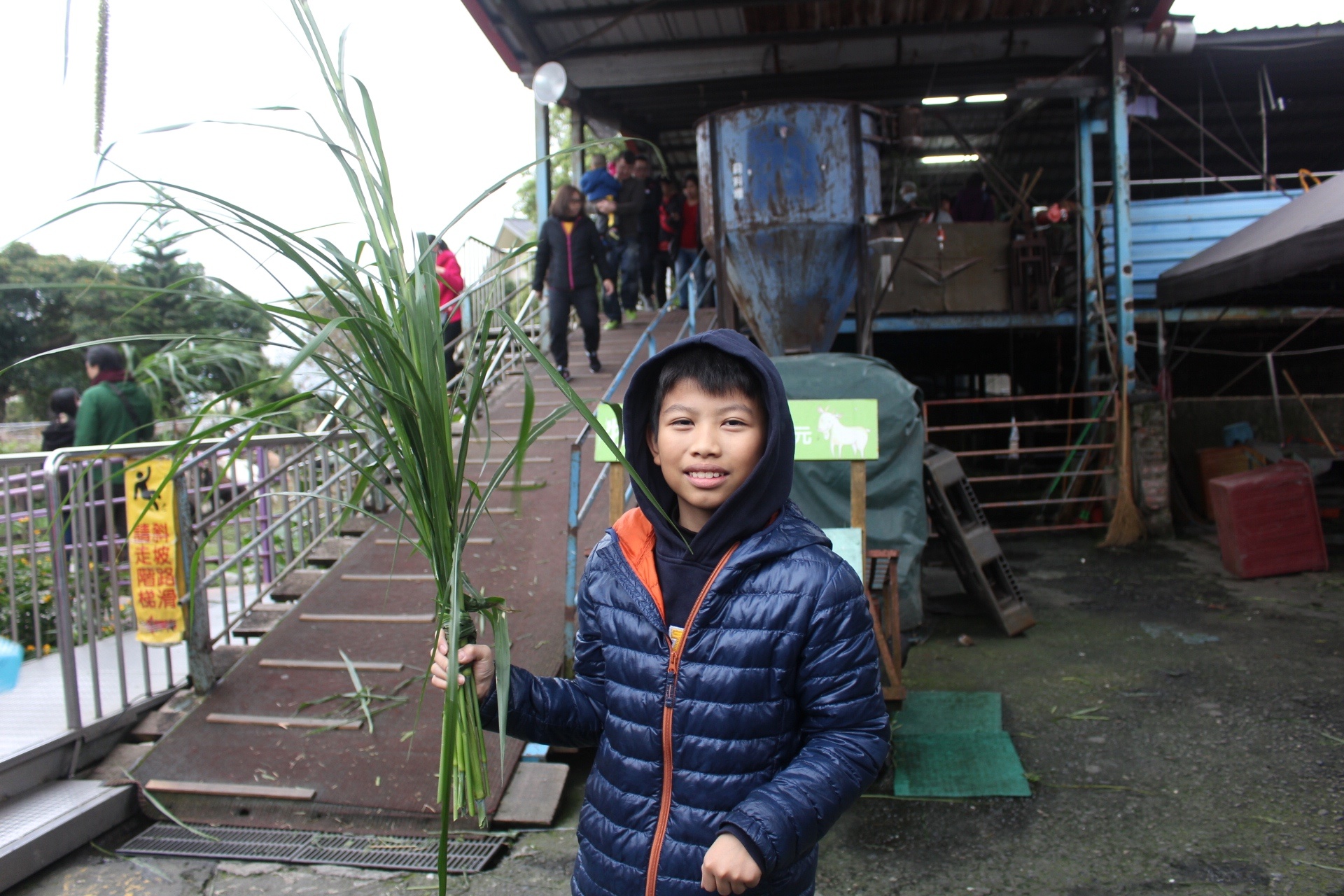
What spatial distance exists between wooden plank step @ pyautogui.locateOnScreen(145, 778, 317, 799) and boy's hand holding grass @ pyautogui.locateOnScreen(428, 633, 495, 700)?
2205 mm

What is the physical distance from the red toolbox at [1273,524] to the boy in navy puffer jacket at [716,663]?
627cm

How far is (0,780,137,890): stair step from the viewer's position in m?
2.96

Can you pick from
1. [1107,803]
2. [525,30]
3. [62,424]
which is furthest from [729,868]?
[525,30]

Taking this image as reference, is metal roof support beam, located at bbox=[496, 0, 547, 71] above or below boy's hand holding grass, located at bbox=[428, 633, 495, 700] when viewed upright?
above

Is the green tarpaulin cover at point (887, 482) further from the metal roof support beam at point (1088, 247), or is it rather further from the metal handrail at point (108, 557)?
the metal roof support beam at point (1088, 247)

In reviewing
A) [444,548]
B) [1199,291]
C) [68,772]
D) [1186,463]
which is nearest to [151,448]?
[68,772]

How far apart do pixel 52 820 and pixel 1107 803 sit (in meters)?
3.95

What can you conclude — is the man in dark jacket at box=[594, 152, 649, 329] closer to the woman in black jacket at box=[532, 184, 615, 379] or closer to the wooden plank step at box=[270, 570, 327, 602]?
the woman in black jacket at box=[532, 184, 615, 379]

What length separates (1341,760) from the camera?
3.47 meters

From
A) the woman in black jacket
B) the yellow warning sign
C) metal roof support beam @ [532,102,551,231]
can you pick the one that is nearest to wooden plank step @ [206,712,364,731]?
the yellow warning sign

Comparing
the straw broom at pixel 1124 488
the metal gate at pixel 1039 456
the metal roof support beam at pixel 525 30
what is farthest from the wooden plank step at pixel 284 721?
the straw broom at pixel 1124 488

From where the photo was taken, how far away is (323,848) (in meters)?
3.12

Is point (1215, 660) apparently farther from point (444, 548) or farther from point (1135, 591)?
point (444, 548)

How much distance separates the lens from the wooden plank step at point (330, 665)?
155 inches
